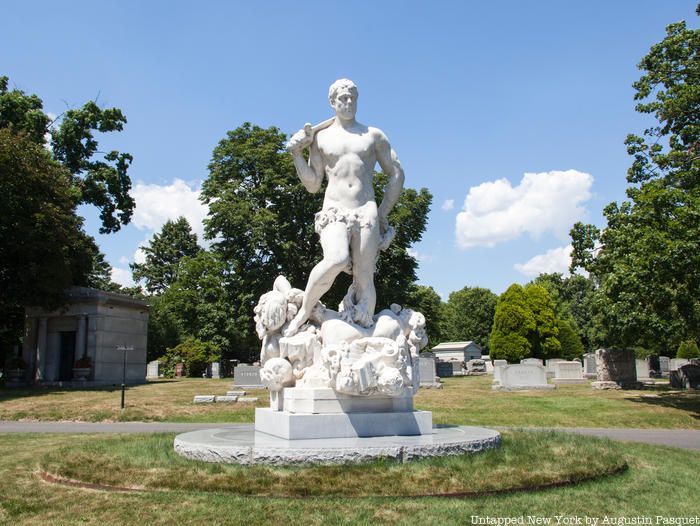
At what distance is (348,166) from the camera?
869 cm

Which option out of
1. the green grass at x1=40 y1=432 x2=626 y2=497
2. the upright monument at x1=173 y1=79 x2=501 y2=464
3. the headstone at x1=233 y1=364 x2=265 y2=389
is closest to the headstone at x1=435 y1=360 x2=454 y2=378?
the headstone at x1=233 y1=364 x2=265 y2=389

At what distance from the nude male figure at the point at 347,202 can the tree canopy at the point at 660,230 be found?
30.8 feet

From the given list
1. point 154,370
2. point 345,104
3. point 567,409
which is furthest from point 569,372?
point 154,370

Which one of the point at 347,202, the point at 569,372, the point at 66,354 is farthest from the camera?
the point at 569,372

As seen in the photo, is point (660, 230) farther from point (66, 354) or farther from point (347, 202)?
point (66, 354)

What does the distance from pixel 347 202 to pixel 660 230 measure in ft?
36.3

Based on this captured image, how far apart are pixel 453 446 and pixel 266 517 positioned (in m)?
2.61

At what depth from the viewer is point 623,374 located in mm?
24578

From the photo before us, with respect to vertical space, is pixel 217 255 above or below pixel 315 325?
above

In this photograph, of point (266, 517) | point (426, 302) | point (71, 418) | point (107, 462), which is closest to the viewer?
point (266, 517)

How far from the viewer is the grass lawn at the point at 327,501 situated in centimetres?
504

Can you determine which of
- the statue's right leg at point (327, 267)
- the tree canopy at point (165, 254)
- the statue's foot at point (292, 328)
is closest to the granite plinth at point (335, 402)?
the statue's foot at point (292, 328)

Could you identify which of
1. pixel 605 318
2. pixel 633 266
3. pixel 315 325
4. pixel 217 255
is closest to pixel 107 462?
pixel 315 325

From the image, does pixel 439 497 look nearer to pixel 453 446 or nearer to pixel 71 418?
pixel 453 446
